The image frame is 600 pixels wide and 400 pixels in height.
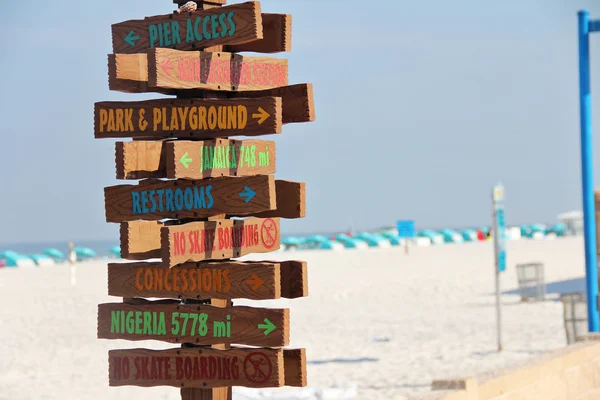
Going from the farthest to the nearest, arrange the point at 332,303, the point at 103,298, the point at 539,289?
the point at 103,298 → the point at 332,303 → the point at 539,289

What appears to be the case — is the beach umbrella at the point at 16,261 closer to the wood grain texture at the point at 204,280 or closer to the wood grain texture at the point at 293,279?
the wood grain texture at the point at 204,280

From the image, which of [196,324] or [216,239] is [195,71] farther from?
[196,324]

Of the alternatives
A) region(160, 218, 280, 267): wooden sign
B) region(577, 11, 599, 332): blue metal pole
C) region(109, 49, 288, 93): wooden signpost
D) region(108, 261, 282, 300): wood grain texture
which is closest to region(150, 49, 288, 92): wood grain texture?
region(109, 49, 288, 93): wooden signpost

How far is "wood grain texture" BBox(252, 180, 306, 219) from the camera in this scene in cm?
468

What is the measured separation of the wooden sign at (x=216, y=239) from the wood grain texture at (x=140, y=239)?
0.26m

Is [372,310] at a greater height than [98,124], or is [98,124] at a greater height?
[98,124]

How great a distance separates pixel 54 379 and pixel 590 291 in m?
5.96

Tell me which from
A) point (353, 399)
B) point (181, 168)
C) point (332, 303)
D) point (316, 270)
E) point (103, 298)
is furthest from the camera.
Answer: point (316, 270)

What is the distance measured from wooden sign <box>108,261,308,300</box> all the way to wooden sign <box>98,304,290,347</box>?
67mm

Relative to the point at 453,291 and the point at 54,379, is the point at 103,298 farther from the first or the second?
the point at 54,379

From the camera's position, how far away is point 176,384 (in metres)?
4.50

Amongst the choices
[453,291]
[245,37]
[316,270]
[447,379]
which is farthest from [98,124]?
[316,270]

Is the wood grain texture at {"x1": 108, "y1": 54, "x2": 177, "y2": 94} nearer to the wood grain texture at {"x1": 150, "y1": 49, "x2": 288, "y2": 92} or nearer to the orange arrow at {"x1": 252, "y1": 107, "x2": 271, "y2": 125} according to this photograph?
the wood grain texture at {"x1": 150, "y1": 49, "x2": 288, "y2": 92}

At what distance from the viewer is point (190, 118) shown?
14.8ft
